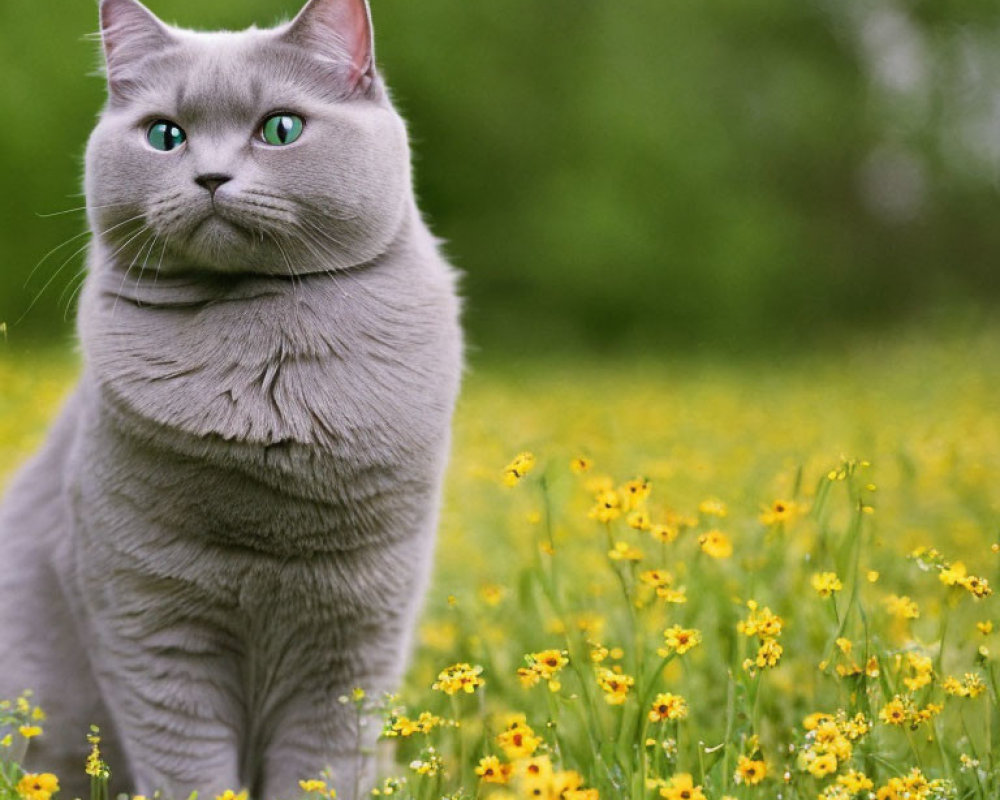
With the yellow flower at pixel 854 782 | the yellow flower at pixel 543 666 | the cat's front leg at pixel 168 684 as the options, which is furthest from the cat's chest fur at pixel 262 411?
the yellow flower at pixel 854 782

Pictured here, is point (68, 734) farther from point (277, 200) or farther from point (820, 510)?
point (820, 510)

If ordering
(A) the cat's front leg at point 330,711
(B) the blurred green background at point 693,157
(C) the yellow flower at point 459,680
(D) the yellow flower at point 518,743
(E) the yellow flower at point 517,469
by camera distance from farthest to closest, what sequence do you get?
1. (B) the blurred green background at point 693,157
2. (A) the cat's front leg at point 330,711
3. (E) the yellow flower at point 517,469
4. (C) the yellow flower at point 459,680
5. (D) the yellow flower at point 518,743

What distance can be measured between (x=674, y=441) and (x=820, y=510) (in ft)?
9.28

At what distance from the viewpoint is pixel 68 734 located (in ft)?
6.36

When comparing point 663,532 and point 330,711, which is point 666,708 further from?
point 330,711

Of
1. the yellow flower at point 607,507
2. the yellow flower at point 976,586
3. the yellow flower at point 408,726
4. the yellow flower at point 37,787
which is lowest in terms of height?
the yellow flower at point 37,787

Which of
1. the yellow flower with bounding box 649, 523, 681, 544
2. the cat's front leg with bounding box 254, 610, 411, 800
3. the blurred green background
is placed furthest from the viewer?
the blurred green background

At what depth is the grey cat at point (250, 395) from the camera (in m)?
1.65

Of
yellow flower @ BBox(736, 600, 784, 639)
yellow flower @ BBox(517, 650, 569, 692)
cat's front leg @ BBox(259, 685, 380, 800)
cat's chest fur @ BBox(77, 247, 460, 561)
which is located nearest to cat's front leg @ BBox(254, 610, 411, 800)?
cat's front leg @ BBox(259, 685, 380, 800)

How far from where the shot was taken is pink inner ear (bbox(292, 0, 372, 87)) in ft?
5.58

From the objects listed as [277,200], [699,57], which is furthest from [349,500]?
[699,57]

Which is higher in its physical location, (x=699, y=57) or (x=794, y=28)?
(x=794, y=28)

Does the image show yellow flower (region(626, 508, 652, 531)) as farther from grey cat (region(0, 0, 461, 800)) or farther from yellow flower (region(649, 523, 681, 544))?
grey cat (region(0, 0, 461, 800))

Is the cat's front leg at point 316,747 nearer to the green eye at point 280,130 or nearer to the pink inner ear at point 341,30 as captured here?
the green eye at point 280,130
